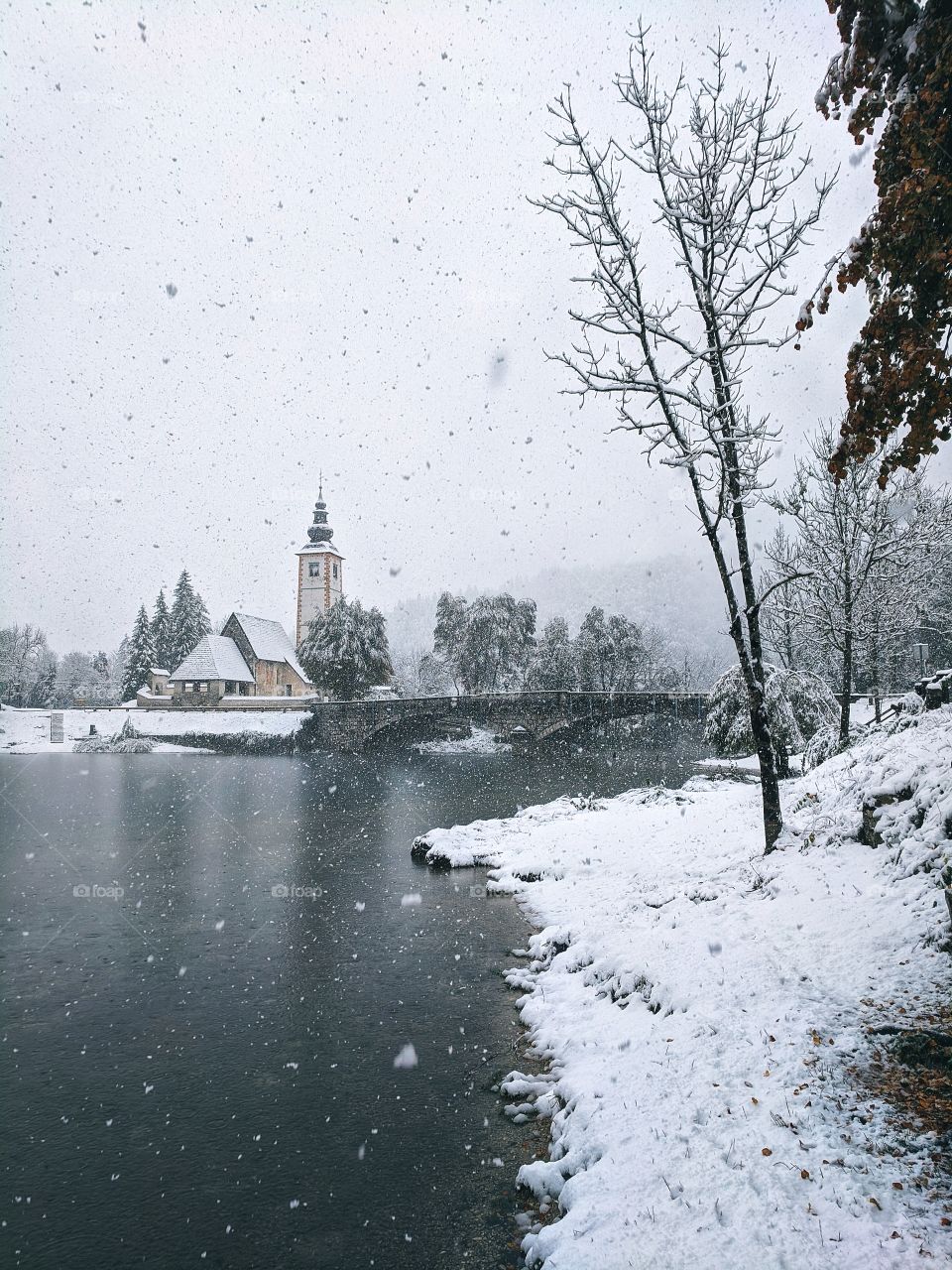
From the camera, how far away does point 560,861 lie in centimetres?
1538

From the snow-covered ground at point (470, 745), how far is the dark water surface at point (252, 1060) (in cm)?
3129

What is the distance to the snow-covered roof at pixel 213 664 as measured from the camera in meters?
57.9

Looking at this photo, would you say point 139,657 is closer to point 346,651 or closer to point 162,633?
point 162,633

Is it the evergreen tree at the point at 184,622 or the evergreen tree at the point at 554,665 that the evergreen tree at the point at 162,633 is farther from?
the evergreen tree at the point at 554,665

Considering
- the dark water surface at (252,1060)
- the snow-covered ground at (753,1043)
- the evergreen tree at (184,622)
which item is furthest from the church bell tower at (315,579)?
the snow-covered ground at (753,1043)

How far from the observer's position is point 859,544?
720 inches

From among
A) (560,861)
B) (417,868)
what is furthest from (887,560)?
(417,868)

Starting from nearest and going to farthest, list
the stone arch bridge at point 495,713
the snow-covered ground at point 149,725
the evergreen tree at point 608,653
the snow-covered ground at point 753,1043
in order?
the snow-covered ground at point 753,1043
the stone arch bridge at point 495,713
the snow-covered ground at point 149,725
the evergreen tree at point 608,653

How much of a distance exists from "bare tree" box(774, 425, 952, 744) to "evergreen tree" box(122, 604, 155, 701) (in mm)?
61376

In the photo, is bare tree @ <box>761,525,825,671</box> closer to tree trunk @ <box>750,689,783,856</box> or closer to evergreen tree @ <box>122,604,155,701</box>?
tree trunk @ <box>750,689,783,856</box>

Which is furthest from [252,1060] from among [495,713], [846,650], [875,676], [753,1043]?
[875,676]

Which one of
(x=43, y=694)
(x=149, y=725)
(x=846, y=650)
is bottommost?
(x=149, y=725)

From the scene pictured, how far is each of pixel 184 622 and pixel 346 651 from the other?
75.6ft

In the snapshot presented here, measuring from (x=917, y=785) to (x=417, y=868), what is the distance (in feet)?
40.5
